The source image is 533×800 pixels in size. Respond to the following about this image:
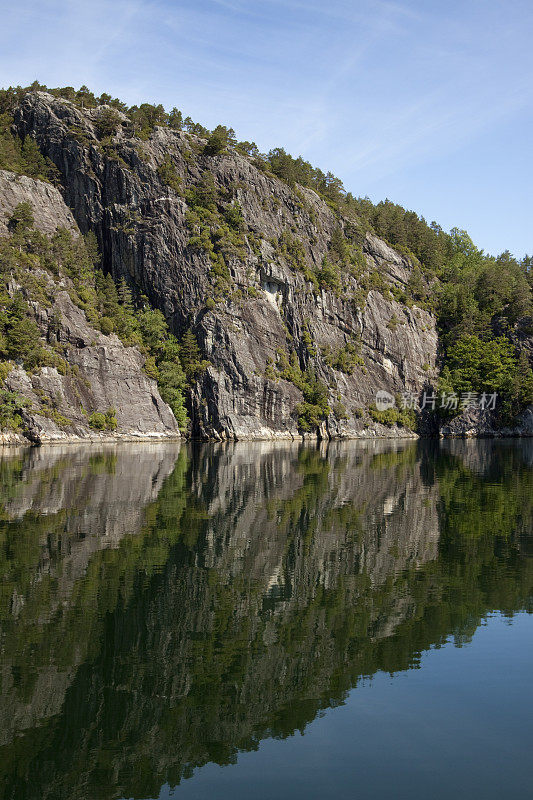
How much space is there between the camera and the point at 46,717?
1114cm

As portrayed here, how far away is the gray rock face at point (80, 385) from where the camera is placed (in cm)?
8081

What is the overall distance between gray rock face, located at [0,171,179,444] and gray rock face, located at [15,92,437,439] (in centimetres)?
1061

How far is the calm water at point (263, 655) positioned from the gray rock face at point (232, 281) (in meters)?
78.5

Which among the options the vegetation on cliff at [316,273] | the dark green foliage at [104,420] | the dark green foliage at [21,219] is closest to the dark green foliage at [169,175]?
the vegetation on cliff at [316,273]

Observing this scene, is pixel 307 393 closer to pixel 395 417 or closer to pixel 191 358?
pixel 395 417

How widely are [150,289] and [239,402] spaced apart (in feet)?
88.6

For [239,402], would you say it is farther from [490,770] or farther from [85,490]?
[490,770]

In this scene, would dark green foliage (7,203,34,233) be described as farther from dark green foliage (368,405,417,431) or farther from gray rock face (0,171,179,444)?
dark green foliage (368,405,417,431)

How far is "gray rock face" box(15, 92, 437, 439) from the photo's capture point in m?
108

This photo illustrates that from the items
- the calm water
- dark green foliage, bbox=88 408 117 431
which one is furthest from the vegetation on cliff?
the calm water

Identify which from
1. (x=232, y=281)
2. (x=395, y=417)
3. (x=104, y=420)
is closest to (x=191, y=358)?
(x=232, y=281)

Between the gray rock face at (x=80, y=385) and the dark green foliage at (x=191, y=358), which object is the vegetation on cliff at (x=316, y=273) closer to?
the dark green foliage at (x=191, y=358)

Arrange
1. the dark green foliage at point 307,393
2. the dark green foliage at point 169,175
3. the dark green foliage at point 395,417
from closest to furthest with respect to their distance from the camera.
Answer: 1. the dark green foliage at point 307,393
2. the dark green foliage at point 169,175
3. the dark green foliage at point 395,417

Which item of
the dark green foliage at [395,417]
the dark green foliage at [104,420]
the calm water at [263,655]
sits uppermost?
the dark green foliage at [395,417]
